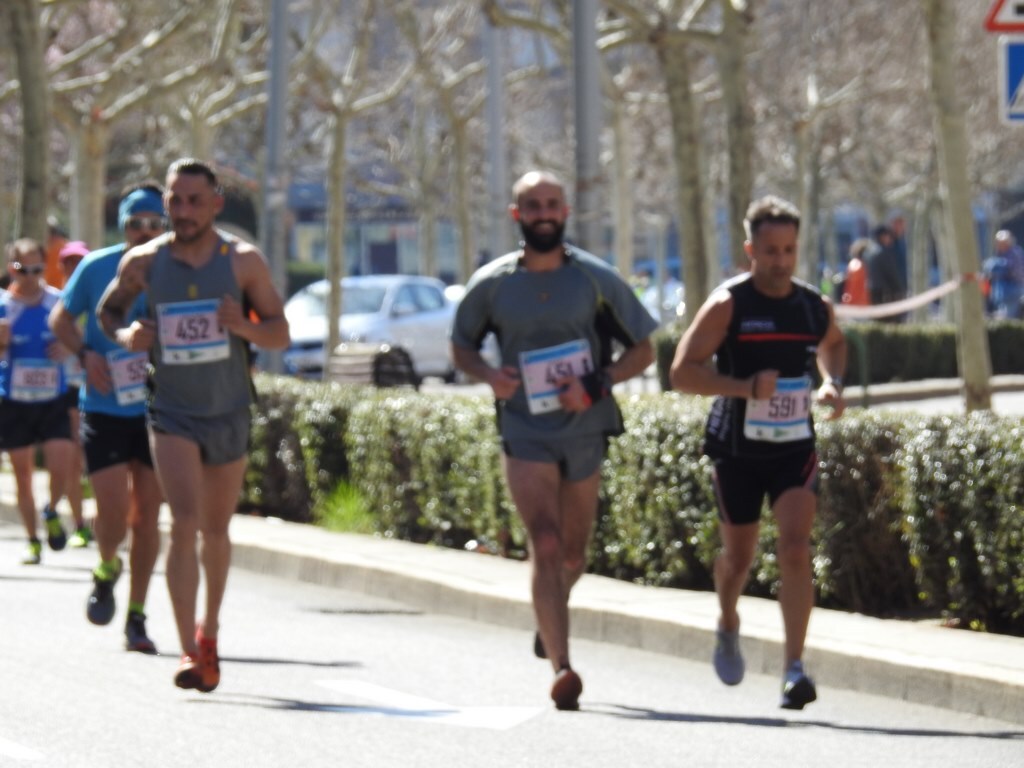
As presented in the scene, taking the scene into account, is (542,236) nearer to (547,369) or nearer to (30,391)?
(547,369)

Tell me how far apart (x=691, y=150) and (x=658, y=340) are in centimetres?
395

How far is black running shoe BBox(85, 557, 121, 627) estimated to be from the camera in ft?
31.2

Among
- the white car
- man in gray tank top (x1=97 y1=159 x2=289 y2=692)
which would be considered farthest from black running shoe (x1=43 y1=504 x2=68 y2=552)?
the white car

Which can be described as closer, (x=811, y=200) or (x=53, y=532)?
(x=53, y=532)

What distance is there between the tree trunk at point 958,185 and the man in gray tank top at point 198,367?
6251mm

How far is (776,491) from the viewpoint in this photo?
8141 millimetres

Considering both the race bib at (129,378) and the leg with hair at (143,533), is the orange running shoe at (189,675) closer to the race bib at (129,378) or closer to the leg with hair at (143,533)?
the leg with hair at (143,533)

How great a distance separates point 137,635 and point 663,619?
87.7 inches

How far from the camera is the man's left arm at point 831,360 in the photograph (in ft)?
26.8

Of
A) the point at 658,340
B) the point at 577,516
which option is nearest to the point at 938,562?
the point at 577,516

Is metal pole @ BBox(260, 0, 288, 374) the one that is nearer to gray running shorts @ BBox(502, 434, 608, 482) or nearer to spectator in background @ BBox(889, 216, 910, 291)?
spectator in background @ BBox(889, 216, 910, 291)

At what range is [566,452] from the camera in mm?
8289

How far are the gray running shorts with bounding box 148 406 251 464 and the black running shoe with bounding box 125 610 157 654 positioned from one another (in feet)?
3.61

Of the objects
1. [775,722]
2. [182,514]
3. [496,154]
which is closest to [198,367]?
[182,514]
